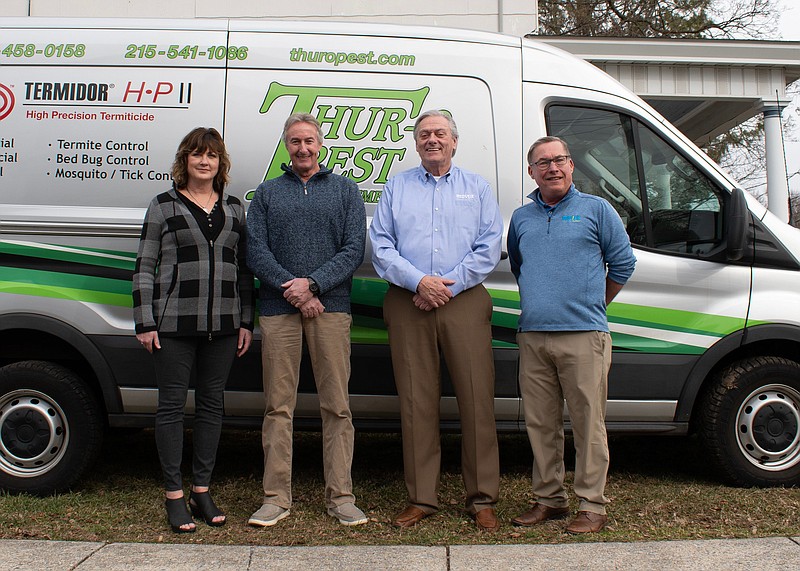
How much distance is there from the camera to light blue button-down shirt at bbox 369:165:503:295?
3820 mm

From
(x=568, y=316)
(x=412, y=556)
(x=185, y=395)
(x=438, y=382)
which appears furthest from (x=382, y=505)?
(x=568, y=316)

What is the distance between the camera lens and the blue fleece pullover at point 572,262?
3.79 m

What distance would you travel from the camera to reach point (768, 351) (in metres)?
4.55

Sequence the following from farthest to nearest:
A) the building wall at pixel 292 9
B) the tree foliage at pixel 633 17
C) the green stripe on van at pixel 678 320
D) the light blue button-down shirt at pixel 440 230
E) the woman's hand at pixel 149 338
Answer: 1. the tree foliage at pixel 633 17
2. the building wall at pixel 292 9
3. the green stripe on van at pixel 678 320
4. the light blue button-down shirt at pixel 440 230
5. the woman's hand at pixel 149 338

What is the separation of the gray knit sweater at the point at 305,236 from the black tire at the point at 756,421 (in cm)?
217

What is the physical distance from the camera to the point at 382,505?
14.2 ft

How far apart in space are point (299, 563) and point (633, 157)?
2.75 m

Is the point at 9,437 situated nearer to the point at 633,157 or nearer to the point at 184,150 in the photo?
the point at 184,150

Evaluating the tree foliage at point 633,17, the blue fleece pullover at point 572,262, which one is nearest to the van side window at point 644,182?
the blue fleece pullover at point 572,262

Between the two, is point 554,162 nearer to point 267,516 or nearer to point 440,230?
point 440,230

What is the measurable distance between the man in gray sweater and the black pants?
0.23 meters

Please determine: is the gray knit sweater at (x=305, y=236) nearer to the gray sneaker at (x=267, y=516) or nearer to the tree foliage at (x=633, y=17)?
the gray sneaker at (x=267, y=516)

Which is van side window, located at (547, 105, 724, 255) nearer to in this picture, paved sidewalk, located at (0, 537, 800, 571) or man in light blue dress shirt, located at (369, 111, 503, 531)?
man in light blue dress shirt, located at (369, 111, 503, 531)

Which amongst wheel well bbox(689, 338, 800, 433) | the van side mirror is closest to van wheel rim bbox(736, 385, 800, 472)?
wheel well bbox(689, 338, 800, 433)
